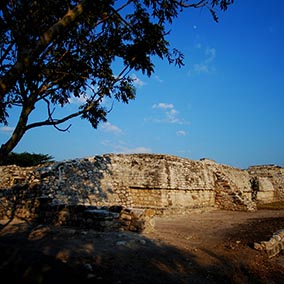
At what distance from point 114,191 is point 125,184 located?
1.18 m

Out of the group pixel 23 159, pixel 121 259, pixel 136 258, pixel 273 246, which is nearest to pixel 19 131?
pixel 121 259

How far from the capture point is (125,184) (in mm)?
15047

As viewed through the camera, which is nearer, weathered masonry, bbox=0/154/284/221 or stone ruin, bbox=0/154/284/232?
stone ruin, bbox=0/154/284/232

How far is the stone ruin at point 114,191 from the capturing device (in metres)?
8.55

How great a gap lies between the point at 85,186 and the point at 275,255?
8.74 m

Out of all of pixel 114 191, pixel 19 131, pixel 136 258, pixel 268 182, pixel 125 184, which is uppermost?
pixel 268 182

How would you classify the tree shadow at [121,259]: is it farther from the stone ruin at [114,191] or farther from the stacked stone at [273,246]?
the stone ruin at [114,191]

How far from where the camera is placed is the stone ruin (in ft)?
28.0

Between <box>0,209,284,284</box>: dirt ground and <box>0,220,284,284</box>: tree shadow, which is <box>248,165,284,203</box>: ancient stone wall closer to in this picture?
<box>0,209,284,284</box>: dirt ground

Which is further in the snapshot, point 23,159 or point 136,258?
point 23,159

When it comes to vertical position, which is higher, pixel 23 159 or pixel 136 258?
pixel 23 159

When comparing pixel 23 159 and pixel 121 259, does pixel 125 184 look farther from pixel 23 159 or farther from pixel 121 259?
pixel 23 159

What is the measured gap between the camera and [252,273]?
19.2 ft

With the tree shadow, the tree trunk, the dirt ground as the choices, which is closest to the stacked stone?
the dirt ground
